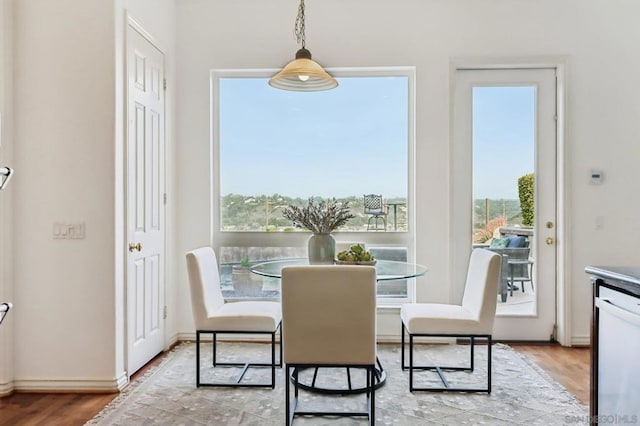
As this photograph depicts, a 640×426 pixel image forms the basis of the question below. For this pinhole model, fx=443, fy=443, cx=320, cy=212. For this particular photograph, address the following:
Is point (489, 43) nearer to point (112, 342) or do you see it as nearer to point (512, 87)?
point (512, 87)

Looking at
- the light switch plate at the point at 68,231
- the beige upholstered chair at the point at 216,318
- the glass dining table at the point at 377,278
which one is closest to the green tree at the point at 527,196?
the glass dining table at the point at 377,278

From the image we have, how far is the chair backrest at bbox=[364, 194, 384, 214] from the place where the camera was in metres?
3.90

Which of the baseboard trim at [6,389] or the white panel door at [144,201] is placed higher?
the white panel door at [144,201]

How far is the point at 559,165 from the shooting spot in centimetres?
373

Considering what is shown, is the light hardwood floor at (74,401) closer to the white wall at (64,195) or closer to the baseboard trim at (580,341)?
the white wall at (64,195)

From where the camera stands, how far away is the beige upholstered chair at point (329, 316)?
A: 7.20 feet

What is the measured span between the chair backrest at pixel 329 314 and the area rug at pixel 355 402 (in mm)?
424

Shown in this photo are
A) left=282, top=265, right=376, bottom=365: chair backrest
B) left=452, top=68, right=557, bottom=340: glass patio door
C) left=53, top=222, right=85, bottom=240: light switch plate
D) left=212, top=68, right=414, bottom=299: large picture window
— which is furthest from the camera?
left=212, top=68, right=414, bottom=299: large picture window

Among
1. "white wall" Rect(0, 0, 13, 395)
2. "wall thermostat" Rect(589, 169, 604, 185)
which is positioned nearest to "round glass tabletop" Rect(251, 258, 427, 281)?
"white wall" Rect(0, 0, 13, 395)

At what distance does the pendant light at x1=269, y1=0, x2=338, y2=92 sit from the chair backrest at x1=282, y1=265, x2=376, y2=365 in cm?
121

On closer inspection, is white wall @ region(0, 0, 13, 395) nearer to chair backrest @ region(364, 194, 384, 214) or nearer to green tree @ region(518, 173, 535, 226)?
chair backrest @ region(364, 194, 384, 214)

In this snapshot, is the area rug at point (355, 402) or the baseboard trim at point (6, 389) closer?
the area rug at point (355, 402)

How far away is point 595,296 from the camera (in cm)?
183

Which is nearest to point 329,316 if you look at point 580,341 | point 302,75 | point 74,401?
point 302,75
